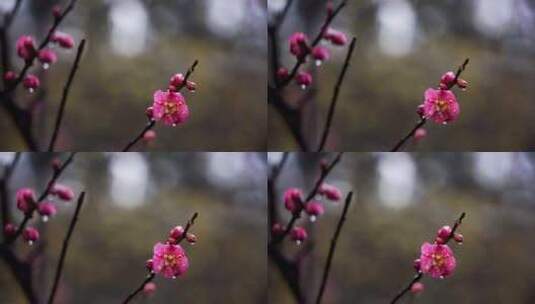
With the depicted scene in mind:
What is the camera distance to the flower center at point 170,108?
2.28m

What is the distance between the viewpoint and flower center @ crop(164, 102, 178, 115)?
2.28 meters

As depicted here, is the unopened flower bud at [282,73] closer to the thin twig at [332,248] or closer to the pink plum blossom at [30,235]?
the thin twig at [332,248]

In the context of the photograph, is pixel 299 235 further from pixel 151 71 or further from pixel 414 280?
pixel 151 71

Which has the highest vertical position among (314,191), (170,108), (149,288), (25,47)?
(25,47)

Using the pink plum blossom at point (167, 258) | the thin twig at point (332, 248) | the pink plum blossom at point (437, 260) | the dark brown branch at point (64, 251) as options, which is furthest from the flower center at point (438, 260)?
the dark brown branch at point (64, 251)

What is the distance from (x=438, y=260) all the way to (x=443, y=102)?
1.34 feet

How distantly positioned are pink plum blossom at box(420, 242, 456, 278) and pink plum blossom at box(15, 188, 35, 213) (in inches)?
39.8

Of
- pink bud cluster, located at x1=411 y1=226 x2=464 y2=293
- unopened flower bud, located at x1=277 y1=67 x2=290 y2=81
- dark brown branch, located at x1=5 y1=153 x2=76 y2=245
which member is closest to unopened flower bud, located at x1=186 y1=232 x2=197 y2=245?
dark brown branch, located at x1=5 y1=153 x2=76 y2=245

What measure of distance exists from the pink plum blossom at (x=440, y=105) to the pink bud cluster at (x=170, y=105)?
615 mm

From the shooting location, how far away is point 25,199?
2.24 metres

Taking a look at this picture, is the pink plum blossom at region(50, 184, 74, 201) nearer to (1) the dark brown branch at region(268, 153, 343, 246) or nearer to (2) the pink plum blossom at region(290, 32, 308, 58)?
(1) the dark brown branch at region(268, 153, 343, 246)

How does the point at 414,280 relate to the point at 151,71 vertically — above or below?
below

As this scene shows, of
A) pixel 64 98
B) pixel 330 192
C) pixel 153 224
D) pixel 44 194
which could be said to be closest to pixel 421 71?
pixel 330 192

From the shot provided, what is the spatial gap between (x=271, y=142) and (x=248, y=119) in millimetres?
86
